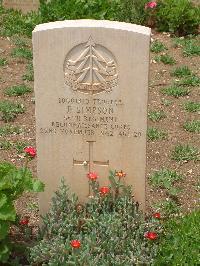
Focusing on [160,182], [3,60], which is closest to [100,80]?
[160,182]

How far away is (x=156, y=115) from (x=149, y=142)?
1.97ft

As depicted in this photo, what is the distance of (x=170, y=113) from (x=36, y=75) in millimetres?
2919

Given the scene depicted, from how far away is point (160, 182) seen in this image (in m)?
5.42

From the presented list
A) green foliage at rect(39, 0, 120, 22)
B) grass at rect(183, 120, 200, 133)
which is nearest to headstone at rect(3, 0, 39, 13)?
green foliage at rect(39, 0, 120, 22)

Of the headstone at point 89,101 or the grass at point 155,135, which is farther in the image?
the grass at point 155,135

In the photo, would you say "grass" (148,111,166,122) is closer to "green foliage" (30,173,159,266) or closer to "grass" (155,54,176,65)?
"grass" (155,54,176,65)

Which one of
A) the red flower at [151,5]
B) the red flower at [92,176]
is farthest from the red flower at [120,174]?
the red flower at [151,5]

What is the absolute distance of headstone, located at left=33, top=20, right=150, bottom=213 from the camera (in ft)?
13.1

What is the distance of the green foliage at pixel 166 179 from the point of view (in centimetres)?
531

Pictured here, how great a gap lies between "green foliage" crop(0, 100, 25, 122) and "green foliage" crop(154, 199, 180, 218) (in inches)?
84.3

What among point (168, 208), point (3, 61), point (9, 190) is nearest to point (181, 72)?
point (3, 61)

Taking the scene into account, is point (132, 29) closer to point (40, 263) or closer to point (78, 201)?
point (78, 201)

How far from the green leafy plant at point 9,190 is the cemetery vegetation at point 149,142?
0.05ft

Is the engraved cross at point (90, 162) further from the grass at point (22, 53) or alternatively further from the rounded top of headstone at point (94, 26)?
the grass at point (22, 53)
